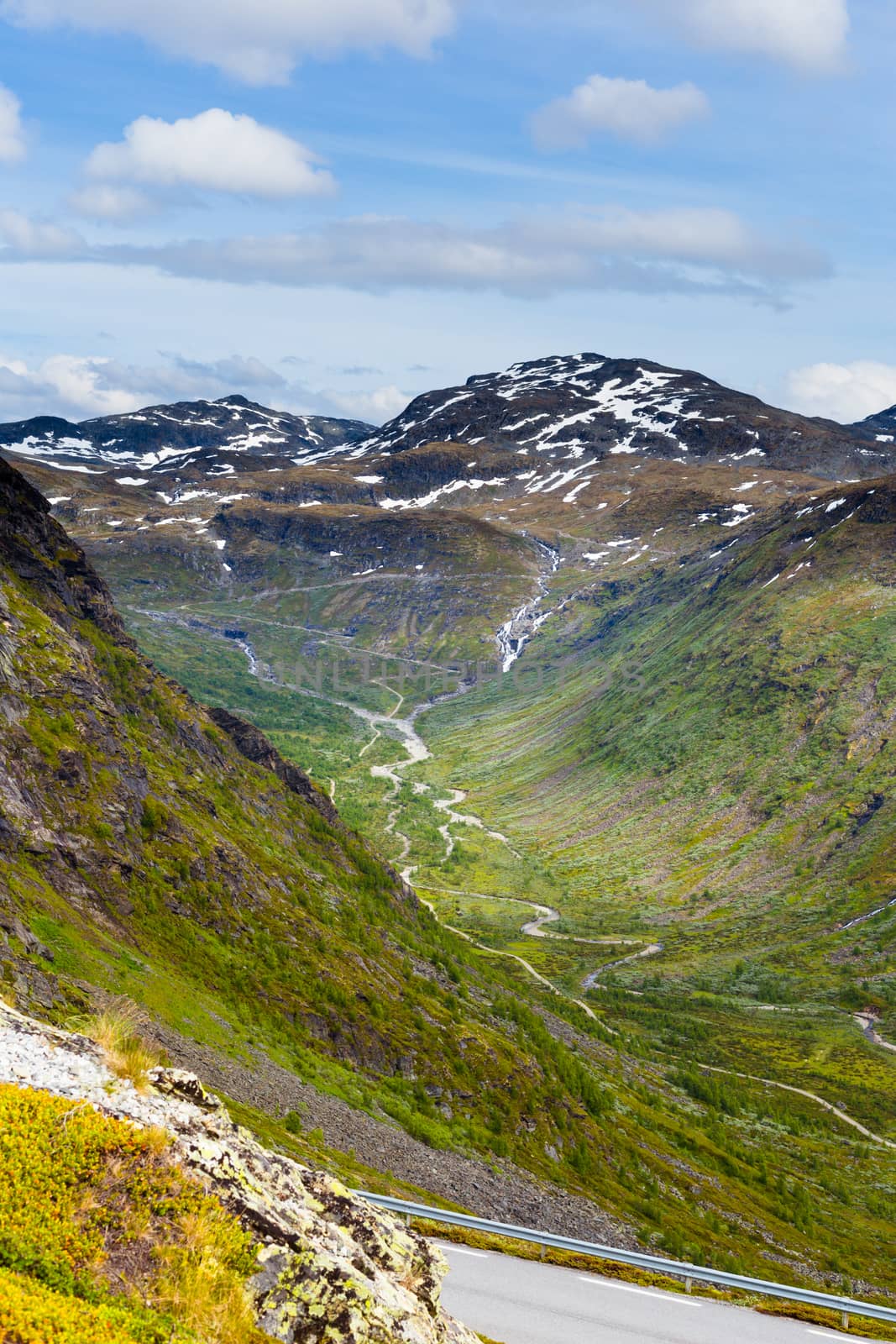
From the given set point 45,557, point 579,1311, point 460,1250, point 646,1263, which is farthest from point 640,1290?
point 45,557

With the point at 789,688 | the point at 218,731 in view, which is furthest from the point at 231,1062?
the point at 789,688

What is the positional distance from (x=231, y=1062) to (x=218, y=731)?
51142 mm

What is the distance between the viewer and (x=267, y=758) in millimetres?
91000

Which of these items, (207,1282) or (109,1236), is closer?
(109,1236)

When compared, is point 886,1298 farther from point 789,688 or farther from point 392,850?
point 789,688

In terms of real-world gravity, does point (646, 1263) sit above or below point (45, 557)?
below

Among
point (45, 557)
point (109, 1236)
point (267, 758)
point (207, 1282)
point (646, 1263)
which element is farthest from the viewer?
point (267, 758)

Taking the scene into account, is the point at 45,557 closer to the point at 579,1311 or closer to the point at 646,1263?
the point at 646,1263

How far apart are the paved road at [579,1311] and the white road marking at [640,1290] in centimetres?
3

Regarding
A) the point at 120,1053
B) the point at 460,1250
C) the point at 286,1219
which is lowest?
the point at 460,1250

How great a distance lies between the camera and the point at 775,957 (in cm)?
13088

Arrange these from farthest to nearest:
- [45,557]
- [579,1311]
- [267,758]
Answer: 1. [267,758]
2. [45,557]
3. [579,1311]

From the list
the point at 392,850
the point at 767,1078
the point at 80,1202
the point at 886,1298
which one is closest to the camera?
the point at 80,1202

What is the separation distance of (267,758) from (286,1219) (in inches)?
3168
